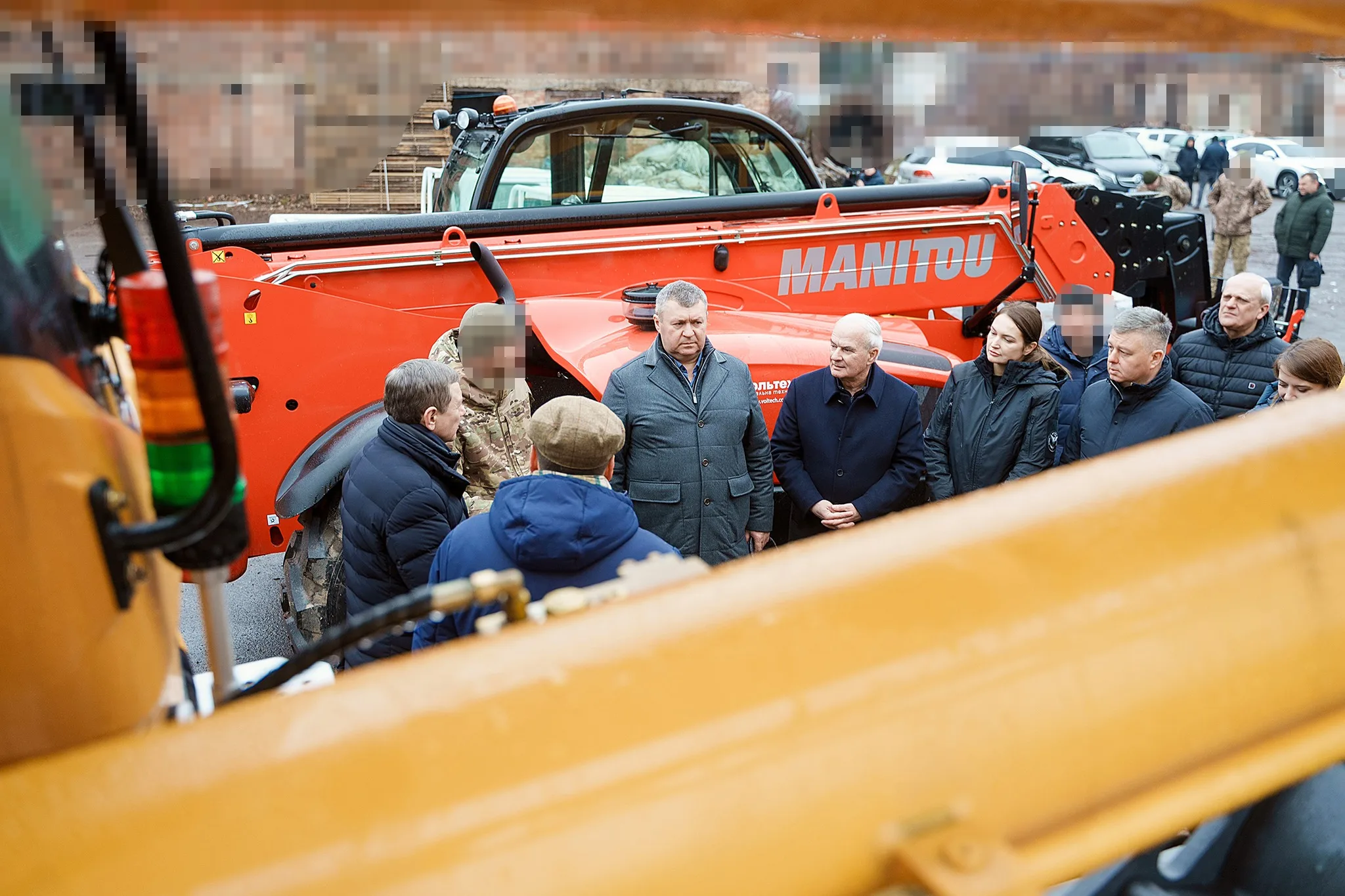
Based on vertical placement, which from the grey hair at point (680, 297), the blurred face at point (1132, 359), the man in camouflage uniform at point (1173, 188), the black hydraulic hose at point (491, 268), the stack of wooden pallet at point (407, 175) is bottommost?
the blurred face at point (1132, 359)

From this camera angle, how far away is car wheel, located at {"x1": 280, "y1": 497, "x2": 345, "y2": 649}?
4.07m

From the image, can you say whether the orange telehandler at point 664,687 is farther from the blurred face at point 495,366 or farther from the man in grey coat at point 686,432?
the man in grey coat at point 686,432

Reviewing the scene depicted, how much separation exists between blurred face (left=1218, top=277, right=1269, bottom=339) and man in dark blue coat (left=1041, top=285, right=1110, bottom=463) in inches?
17.9

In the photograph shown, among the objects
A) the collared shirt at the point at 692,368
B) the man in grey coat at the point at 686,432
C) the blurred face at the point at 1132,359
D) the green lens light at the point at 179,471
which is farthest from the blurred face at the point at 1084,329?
the green lens light at the point at 179,471

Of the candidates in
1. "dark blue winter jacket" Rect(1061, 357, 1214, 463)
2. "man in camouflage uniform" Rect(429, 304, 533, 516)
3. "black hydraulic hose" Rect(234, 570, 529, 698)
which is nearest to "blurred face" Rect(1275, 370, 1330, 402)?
"dark blue winter jacket" Rect(1061, 357, 1214, 463)

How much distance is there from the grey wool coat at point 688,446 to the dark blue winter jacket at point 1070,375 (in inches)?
47.8

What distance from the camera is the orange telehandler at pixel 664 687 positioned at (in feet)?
2.94

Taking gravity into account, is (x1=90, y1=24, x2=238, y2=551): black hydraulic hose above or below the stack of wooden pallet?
→ below

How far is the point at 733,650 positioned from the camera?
1014 mm

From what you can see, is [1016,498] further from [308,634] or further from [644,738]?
[308,634]

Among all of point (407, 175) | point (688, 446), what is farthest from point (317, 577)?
point (407, 175)

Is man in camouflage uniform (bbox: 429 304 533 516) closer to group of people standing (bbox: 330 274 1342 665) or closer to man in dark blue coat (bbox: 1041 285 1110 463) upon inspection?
group of people standing (bbox: 330 274 1342 665)

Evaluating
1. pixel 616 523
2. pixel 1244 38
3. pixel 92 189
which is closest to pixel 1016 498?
pixel 1244 38

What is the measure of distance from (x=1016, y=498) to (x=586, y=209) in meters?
4.54
